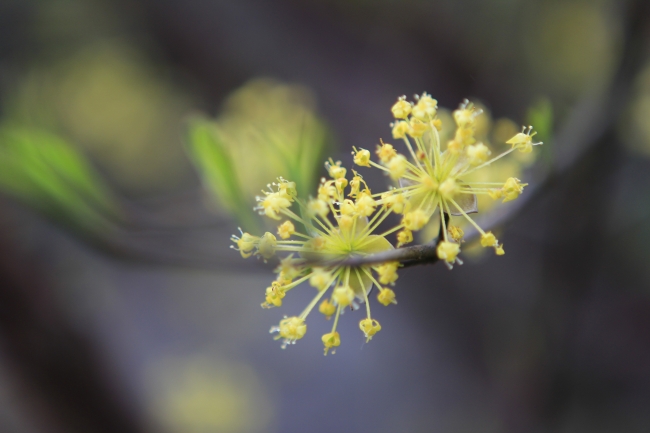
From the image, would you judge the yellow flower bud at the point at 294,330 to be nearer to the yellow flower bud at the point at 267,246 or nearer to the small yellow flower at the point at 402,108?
the yellow flower bud at the point at 267,246

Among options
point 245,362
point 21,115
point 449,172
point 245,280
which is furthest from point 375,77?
point 449,172

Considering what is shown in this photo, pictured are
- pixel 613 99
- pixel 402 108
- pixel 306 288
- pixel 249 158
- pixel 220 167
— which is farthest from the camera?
pixel 306 288

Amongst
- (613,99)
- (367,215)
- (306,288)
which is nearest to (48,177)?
(367,215)

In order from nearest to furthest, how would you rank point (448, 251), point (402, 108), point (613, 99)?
point (448, 251), point (402, 108), point (613, 99)

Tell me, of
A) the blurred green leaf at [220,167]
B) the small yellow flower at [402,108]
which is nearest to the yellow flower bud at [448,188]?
the small yellow flower at [402,108]

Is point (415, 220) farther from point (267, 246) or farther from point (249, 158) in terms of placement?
point (249, 158)

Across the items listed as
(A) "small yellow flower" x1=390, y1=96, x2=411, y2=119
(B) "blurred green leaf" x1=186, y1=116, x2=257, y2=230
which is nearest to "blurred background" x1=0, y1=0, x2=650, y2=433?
(B) "blurred green leaf" x1=186, y1=116, x2=257, y2=230
